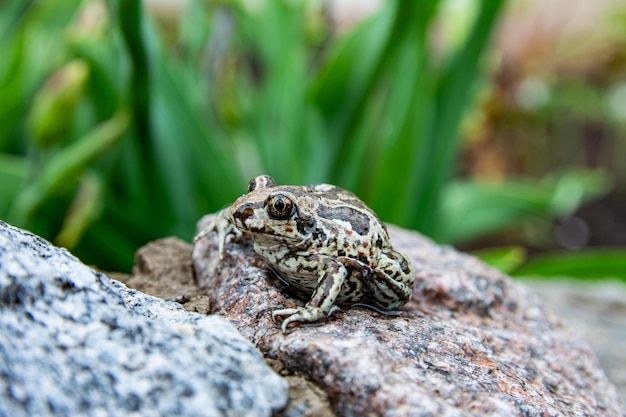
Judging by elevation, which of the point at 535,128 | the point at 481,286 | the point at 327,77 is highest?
the point at 535,128

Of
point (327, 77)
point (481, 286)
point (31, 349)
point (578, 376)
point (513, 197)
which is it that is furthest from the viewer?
point (513, 197)

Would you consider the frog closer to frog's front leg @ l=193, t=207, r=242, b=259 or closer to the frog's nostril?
the frog's nostril

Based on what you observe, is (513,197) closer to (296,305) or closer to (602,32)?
(296,305)

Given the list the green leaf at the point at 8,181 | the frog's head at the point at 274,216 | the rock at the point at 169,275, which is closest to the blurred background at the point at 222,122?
the green leaf at the point at 8,181

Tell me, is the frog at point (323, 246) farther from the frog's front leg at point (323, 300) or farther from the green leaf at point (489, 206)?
the green leaf at point (489, 206)

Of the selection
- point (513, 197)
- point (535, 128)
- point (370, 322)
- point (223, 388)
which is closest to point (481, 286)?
point (370, 322)

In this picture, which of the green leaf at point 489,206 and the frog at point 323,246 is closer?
the frog at point 323,246
